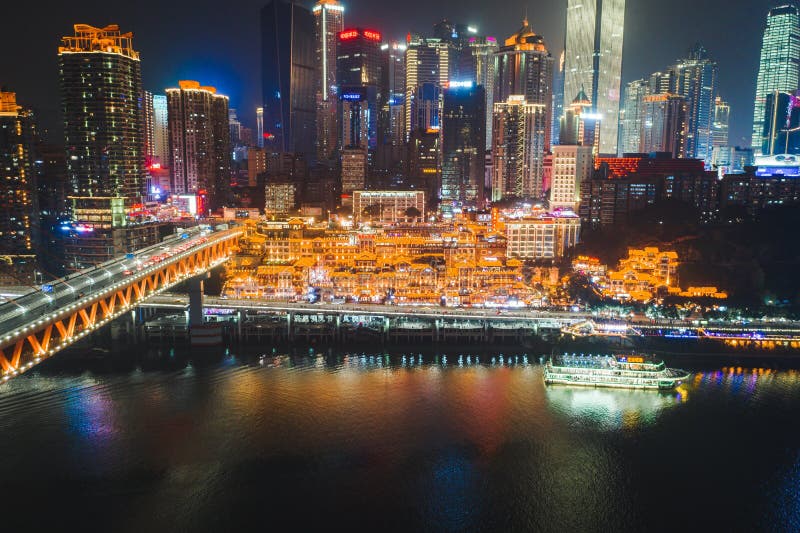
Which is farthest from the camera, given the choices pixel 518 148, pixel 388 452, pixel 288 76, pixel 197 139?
pixel 288 76

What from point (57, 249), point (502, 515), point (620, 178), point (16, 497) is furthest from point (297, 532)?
point (620, 178)

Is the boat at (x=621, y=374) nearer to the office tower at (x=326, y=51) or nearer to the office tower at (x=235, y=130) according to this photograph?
the office tower at (x=326, y=51)

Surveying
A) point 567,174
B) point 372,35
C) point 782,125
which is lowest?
point 567,174

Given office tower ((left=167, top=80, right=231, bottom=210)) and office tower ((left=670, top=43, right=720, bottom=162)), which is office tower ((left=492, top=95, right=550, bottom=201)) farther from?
office tower ((left=167, top=80, right=231, bottom=210))

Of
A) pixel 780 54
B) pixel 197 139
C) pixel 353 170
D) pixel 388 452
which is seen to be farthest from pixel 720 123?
pixel 388 452

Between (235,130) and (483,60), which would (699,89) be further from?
(235,130)

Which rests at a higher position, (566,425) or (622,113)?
(622,113)

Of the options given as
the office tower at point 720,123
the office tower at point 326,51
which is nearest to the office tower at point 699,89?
the office tower at point 720,123

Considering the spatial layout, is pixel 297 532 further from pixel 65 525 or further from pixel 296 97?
pixel 296 97
